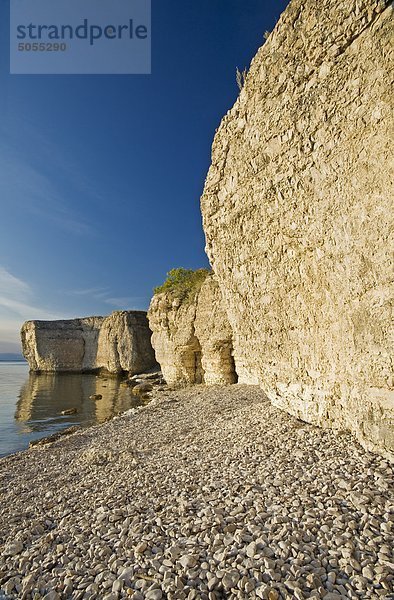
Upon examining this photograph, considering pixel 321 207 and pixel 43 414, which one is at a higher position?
pixel 321 207

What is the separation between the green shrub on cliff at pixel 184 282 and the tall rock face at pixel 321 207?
15841 mm

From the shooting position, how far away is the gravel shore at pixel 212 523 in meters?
3.39

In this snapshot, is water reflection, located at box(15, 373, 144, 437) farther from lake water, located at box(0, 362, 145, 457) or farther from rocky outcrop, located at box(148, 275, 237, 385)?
rocky outcrop, located at box(148, 275, 237, 385)

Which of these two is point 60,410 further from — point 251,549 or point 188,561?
point 251,549

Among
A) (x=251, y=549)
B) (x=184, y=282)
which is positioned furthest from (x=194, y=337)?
(x=251, y=549)

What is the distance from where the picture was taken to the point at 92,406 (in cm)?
2222

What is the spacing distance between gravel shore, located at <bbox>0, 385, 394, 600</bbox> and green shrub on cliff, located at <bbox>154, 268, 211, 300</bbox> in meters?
18.7

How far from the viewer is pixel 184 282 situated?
29.1 m

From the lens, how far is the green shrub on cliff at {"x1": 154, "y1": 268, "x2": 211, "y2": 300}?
2659 cm

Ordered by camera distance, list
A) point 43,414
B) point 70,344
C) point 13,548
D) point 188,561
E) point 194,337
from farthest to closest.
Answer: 1. point 70,344
2. point 194,337
3. point 43,414
4. point 13,548
5. point 188,561

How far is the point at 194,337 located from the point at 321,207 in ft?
61.5

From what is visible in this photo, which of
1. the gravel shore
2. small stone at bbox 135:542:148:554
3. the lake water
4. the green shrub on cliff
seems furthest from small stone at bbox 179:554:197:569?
the green shrub on cliff

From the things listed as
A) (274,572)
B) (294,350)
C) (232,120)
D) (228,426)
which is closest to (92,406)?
(228,426)

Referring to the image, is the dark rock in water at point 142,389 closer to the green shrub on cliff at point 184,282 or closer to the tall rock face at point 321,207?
the green shrub on cliff at point 184,282
